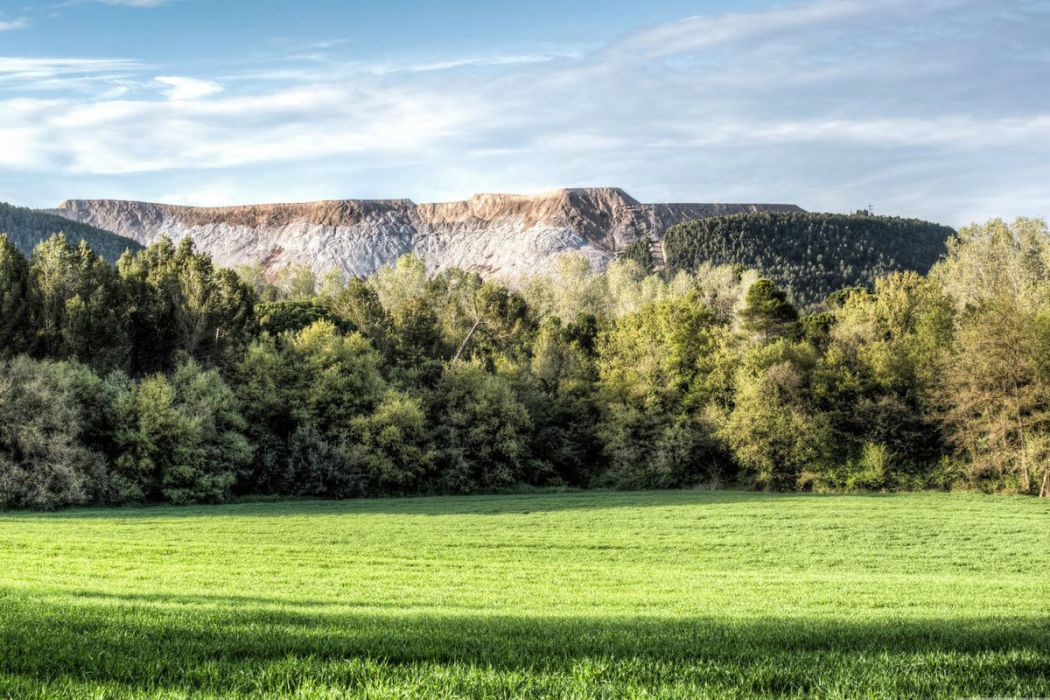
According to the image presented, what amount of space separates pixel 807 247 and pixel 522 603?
169 meters

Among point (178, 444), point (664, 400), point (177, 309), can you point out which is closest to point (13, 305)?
point (177, 309)

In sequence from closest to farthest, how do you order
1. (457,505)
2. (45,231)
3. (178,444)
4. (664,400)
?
(178,444)
(457,505)
(664,400)
(45,231)

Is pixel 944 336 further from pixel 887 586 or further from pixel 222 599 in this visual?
pixel 222 599

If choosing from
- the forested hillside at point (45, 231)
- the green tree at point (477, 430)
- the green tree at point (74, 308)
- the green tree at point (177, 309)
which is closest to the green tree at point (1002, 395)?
the green tree at point (477, 430)

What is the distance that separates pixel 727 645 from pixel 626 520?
3479 cm

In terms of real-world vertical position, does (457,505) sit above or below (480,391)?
below

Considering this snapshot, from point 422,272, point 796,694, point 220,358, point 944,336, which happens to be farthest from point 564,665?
point 422,272

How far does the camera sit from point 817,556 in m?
33.1

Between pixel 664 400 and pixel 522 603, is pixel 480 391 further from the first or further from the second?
pixel 522 603

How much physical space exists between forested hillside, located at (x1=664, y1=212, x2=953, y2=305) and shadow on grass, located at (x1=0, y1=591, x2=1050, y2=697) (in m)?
149

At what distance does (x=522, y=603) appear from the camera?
16.8m

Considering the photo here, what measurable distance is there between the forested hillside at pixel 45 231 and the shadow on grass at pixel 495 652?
189 metres

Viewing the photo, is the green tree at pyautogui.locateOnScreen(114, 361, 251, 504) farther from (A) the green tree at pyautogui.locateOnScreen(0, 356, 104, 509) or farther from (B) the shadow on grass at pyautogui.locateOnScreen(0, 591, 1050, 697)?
(B) the shadow on grass at pyautogui.locateOnScreen(0, 591, 1050, 697)

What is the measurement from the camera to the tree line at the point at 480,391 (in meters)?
49.3
